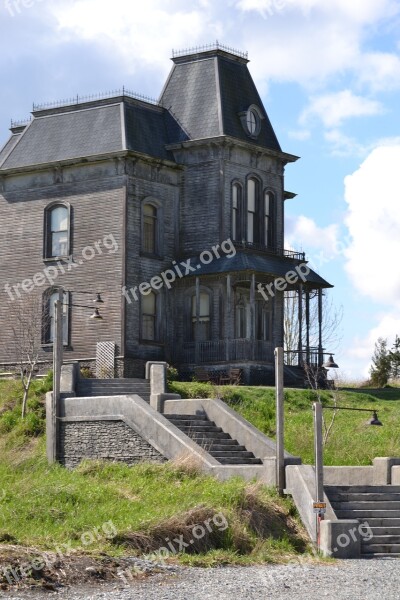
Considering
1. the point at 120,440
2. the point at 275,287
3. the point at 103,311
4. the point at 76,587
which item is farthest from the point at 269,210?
the point at 76,587

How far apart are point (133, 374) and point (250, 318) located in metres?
4.22

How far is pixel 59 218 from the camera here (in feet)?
145

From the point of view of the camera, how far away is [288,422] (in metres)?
35.5

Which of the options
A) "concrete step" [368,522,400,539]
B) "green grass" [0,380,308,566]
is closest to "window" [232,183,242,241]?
"green grass" [0,380,308,566]

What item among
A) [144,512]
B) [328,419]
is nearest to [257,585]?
[144,512]

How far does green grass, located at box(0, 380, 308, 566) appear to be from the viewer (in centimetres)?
2317

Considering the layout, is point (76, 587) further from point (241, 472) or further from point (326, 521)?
point (241, 472)

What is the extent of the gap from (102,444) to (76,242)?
1319cm

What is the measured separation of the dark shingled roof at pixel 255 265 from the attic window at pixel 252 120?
4.25 meters

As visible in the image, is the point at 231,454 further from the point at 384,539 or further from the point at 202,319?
the point at 202,319

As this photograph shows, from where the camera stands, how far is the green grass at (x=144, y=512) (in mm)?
23172

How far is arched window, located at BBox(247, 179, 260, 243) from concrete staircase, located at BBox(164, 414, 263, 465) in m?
14.1

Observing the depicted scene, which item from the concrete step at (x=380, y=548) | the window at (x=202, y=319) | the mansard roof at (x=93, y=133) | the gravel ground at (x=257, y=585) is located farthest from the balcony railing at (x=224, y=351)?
the gravel ground at (x=257, y=585)

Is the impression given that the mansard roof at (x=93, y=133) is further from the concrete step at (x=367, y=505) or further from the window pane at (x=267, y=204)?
the concrete step at (x=367, y=505)
